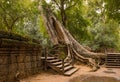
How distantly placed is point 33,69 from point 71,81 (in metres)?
2.09

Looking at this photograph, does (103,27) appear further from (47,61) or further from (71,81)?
(71,81)

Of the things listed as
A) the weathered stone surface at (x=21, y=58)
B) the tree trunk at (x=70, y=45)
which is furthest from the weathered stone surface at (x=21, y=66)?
the tree trunk at (x=70, y=45)

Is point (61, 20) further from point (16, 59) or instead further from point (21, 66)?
point (16, 59)

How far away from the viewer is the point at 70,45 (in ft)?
47.8

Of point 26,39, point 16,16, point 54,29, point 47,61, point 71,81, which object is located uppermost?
point 16,16

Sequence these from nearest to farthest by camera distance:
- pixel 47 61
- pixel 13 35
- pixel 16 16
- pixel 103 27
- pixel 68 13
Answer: pixel 13 35
pixel 47 61
pixel 16 16
pixel 68 13
pixel 103 27

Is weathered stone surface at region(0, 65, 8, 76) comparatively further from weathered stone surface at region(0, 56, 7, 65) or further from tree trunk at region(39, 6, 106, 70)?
tree trunk at region(39, 6, 106, 70)

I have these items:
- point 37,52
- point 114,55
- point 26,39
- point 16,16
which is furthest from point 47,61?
point 16,16

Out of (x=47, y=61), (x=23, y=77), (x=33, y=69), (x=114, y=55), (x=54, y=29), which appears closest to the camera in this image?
(x=23, y=77)

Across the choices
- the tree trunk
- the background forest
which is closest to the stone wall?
the tree trunk

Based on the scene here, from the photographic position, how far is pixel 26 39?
830 cm

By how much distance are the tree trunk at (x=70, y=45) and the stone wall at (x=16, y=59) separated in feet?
14.5

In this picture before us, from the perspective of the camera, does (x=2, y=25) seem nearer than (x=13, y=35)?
No

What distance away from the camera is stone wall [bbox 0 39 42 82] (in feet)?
21.3
